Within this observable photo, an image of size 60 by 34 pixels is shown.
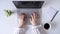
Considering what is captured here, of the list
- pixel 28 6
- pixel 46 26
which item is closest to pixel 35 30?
pixel 46 26

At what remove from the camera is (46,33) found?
1.40 meters

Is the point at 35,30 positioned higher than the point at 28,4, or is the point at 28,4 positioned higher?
the point at 28,4

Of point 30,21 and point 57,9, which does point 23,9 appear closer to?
point 30,21

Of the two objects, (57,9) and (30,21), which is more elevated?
(57,9)

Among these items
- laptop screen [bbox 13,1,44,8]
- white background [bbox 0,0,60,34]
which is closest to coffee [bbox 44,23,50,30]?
white background [bbox 0,0,60,34]

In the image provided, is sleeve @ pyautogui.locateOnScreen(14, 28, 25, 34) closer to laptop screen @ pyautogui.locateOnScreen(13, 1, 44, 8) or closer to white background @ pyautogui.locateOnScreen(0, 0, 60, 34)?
white background @ pyautogui.locateOnScreen(0, 0, 60, 34)

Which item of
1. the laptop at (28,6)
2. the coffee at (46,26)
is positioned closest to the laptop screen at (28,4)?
the laptop at (28,6)

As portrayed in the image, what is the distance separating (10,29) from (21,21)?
0.37 feet

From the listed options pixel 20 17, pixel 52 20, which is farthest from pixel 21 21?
pixel 52 20

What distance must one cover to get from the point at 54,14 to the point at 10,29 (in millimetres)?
379

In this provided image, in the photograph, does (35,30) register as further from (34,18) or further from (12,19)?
(12,19)

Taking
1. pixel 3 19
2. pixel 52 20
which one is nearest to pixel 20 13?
pixel 3 19

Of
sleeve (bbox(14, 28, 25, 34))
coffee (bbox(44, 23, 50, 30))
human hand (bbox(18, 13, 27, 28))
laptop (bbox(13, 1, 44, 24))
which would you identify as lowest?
sleeve (bbox(14, 28, 25, 34))

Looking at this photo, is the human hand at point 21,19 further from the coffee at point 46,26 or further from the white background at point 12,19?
the coffee at point 46,26
